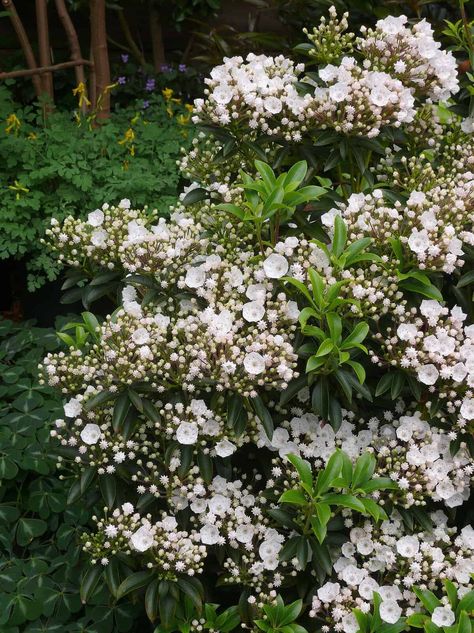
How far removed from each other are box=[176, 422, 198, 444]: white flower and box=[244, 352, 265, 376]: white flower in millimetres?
209

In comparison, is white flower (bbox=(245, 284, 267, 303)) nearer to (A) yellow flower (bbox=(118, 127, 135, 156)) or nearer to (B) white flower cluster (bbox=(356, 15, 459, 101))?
(B) white flower cluster (bbox=(356, 15, 459, 101))

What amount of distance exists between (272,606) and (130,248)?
1023 mm

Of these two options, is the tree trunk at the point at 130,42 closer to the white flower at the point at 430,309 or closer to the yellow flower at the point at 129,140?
the yellow flower at the point at 129,140

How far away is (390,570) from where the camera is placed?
2113mm

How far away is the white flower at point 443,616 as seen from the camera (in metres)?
1.96

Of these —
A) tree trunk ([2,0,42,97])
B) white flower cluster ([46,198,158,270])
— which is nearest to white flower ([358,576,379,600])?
white flower cluster ([46,198,158,270])

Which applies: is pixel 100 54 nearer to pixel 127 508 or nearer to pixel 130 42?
pixel 130 42

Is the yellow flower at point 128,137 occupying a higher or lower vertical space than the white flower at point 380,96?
lower

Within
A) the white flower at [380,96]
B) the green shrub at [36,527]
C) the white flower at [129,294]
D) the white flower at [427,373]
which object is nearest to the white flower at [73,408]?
the green shrub at [36,527]

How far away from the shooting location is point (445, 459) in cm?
219

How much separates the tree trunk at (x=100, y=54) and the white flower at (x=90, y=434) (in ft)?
8.76

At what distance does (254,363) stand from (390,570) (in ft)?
2.12

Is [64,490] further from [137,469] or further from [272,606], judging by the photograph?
[272,606]

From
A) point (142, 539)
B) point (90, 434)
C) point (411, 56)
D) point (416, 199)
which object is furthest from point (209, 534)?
point (411, 56)
